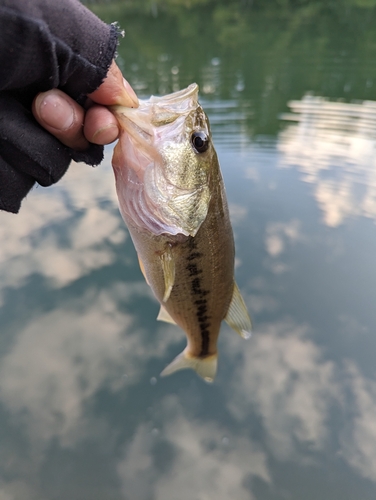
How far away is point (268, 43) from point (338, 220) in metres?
14.7

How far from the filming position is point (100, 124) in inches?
54.2

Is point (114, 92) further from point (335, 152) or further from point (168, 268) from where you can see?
point (335, 152)

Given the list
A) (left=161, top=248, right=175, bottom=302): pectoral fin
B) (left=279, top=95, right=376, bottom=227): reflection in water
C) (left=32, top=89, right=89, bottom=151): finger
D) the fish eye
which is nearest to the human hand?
(left=32, top=89, right=89, bottom=151): finger

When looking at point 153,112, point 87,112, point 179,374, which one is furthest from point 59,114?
point 179,374

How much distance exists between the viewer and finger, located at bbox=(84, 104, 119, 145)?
138 centimetres

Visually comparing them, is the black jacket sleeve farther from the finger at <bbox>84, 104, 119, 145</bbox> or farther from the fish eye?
the fish eye

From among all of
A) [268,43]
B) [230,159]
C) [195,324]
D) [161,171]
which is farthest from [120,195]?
[268,43]

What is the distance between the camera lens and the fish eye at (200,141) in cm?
157

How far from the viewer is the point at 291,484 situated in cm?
337

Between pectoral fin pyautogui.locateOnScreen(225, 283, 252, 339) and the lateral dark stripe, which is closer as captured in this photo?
the lateral dark stripe

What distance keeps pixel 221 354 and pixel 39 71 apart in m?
3.72

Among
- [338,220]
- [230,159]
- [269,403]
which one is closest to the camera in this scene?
[269,403]

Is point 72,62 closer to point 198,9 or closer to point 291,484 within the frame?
point 291,484

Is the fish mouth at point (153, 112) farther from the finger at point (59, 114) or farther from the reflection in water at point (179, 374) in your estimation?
the reflection in water at point (179, 374)
